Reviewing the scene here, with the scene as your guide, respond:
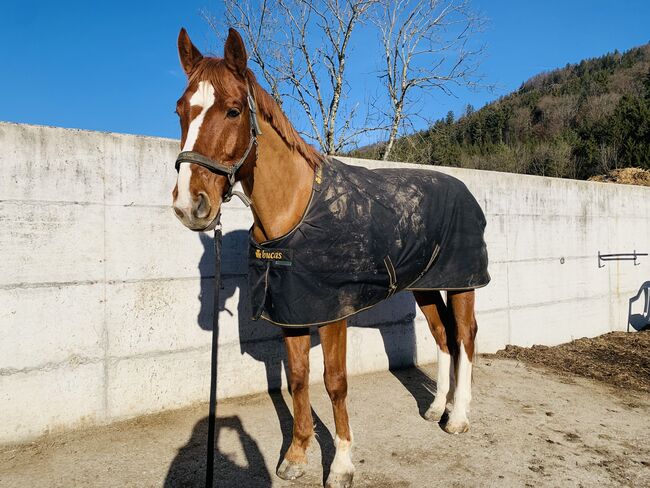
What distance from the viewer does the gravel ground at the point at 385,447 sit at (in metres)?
2.07

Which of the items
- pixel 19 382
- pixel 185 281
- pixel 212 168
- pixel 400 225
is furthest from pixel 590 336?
pixel 19 382

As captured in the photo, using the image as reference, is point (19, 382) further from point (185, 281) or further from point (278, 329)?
point (278, 329)

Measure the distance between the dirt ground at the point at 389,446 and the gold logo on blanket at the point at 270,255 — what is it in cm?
109

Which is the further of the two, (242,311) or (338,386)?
(242,311)

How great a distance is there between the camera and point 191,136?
1.60 meters

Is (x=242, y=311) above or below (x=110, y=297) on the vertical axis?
below

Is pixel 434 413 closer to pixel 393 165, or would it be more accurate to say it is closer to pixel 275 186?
pixel 275 186

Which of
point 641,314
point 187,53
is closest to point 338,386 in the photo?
point 187,53

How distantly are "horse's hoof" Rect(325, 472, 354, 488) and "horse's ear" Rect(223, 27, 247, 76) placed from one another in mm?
1862

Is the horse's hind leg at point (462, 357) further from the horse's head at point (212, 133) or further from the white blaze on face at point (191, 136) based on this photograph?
the white blaze on face at point (191, 136)

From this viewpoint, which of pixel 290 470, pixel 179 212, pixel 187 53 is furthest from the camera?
pixel 290 470

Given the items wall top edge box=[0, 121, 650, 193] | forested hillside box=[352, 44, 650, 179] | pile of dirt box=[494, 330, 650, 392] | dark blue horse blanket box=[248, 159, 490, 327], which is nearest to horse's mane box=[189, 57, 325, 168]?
dark blue horse blanket box=[248, 159, 490, 327]

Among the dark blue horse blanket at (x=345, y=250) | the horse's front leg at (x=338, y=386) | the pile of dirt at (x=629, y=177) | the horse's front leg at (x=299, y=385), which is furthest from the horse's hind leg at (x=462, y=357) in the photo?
the pile of dirt at (x=629, y=177)

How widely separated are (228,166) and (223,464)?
5.07 ft
